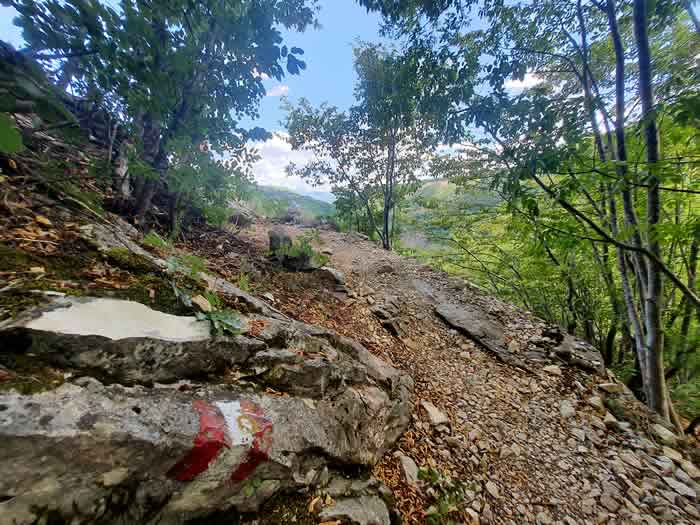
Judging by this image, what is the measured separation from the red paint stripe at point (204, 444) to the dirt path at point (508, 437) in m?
1.31

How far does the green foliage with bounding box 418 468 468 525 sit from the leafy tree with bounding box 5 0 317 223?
3.10 meters

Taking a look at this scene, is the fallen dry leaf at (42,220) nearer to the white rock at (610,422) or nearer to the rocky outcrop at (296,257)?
the rocky outcrop at (296,257)

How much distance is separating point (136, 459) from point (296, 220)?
12.9 m

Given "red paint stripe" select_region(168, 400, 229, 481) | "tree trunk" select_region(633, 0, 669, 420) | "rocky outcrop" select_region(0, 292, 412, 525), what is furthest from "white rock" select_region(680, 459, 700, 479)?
"red paint stripe" select_region(168, 400, 229, 481)

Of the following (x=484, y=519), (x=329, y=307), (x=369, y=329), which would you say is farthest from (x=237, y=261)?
(x=484, y=519)

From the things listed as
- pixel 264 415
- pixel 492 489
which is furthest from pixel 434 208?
pixel 264 415

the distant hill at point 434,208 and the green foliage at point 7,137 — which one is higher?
the distant hill at point 434,208

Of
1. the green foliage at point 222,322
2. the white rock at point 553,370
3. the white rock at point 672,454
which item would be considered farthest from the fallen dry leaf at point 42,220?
the white rock at point 672,454

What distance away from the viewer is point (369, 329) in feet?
11.9

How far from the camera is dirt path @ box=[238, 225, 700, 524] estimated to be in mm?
1975

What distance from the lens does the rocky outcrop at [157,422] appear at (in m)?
0.83

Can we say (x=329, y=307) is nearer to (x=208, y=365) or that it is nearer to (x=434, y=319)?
(x=434, y=319)

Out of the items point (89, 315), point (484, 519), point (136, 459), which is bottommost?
point (484, 519)

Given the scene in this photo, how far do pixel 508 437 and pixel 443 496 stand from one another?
1107 mm
